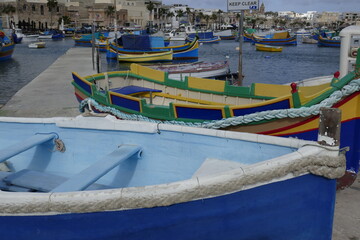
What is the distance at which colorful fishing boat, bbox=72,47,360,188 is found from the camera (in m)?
6.33

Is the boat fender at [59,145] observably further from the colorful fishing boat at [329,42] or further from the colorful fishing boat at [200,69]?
the colorful fishing boat at [329,42]

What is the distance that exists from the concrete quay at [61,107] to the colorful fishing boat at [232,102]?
742mm

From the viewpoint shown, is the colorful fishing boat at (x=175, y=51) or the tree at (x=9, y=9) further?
the tree at (x=9, y=9)

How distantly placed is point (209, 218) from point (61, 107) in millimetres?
11082

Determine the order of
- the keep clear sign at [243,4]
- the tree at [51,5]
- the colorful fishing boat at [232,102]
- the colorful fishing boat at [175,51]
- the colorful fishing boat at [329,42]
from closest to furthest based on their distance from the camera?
the colorful fishing boat at [232,102] → the keep clear sign at [243,4] → the colorful fishing boat at [175,51] → the colorful fishing boat at [329,42] → the tree at [51,5]

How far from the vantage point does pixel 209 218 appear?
11.5 feet

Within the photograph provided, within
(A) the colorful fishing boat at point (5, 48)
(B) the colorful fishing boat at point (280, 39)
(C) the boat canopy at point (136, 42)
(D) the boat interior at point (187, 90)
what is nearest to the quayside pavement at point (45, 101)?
(D) the boat interior at point (187, 90)

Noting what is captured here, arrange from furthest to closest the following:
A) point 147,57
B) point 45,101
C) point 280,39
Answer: point 280,39 → point 147,57 → point 45,101

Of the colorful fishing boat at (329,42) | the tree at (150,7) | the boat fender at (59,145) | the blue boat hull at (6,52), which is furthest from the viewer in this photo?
the tree at (150,7)

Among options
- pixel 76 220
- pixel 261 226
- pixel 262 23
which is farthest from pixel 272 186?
pixel 262 23

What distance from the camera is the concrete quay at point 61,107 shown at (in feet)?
18.2

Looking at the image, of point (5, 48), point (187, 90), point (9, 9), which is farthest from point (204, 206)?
point (9, 9)

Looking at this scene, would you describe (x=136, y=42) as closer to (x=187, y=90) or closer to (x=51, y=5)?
(x=187, y=90)

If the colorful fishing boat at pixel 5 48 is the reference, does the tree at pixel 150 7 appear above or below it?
above
